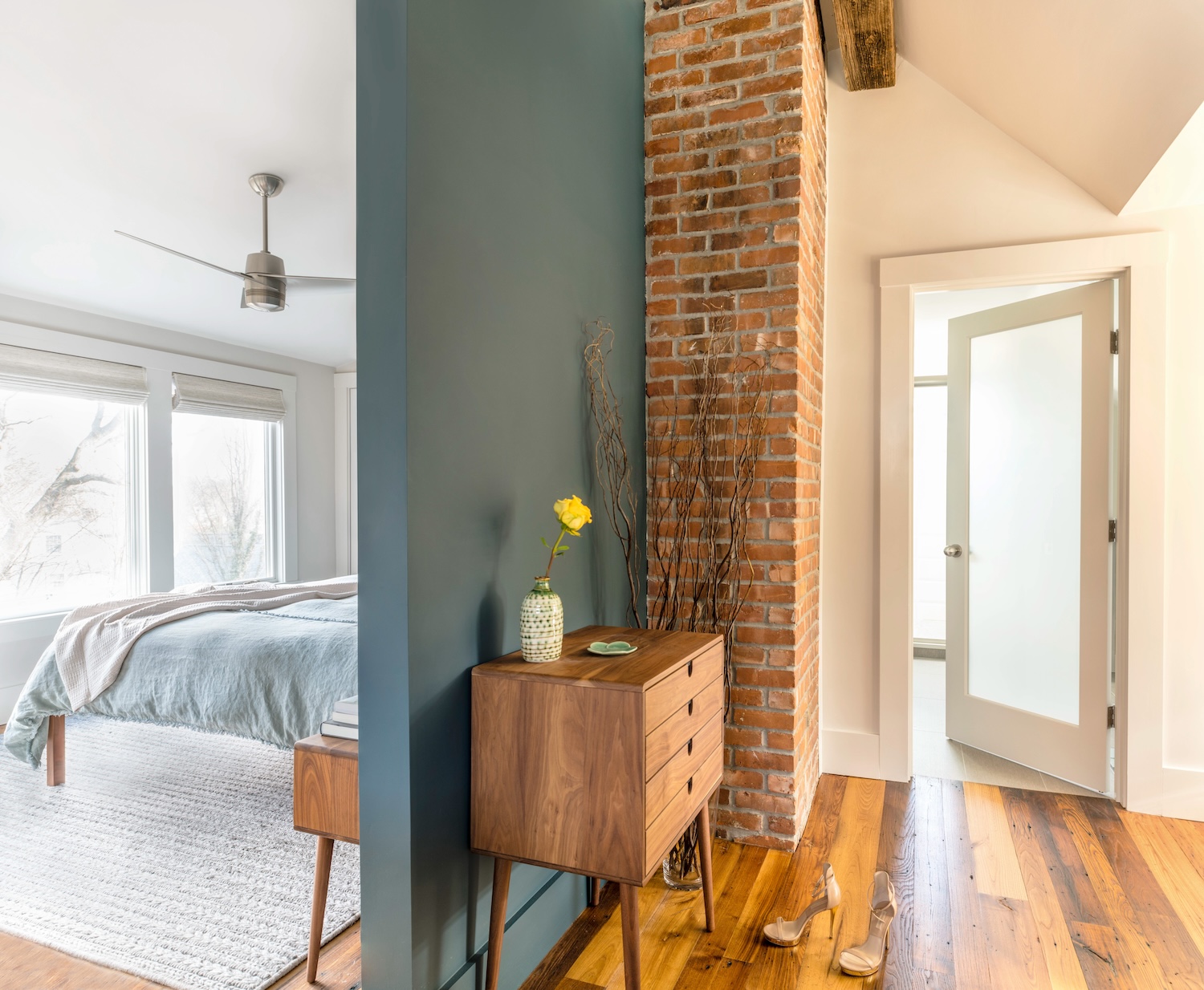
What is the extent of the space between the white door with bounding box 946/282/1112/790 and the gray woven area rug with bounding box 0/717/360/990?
273cm

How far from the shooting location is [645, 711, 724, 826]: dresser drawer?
149 centimetres

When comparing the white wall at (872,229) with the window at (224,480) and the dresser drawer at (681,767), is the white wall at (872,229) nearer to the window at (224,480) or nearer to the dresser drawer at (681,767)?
the dresser drawer at (681,767)

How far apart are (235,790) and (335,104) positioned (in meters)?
2.67

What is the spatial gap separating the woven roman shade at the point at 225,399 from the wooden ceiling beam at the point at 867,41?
440 cm

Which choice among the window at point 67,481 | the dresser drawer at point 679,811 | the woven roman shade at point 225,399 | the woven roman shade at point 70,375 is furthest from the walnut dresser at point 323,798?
the woven roman shade at point 225,399

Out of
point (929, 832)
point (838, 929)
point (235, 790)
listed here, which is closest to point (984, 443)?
point (929, 832)

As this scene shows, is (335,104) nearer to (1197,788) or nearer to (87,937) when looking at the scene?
(87,937)

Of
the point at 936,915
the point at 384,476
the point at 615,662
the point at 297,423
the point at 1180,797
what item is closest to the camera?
the point at 384,476

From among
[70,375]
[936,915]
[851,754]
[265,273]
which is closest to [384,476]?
[936,915]

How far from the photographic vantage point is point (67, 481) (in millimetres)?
4367

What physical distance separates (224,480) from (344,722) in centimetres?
430

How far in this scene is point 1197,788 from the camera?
267 cm

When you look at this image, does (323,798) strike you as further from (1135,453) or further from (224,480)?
(224,480)

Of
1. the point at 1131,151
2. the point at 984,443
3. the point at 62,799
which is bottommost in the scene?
the point at 62,799
